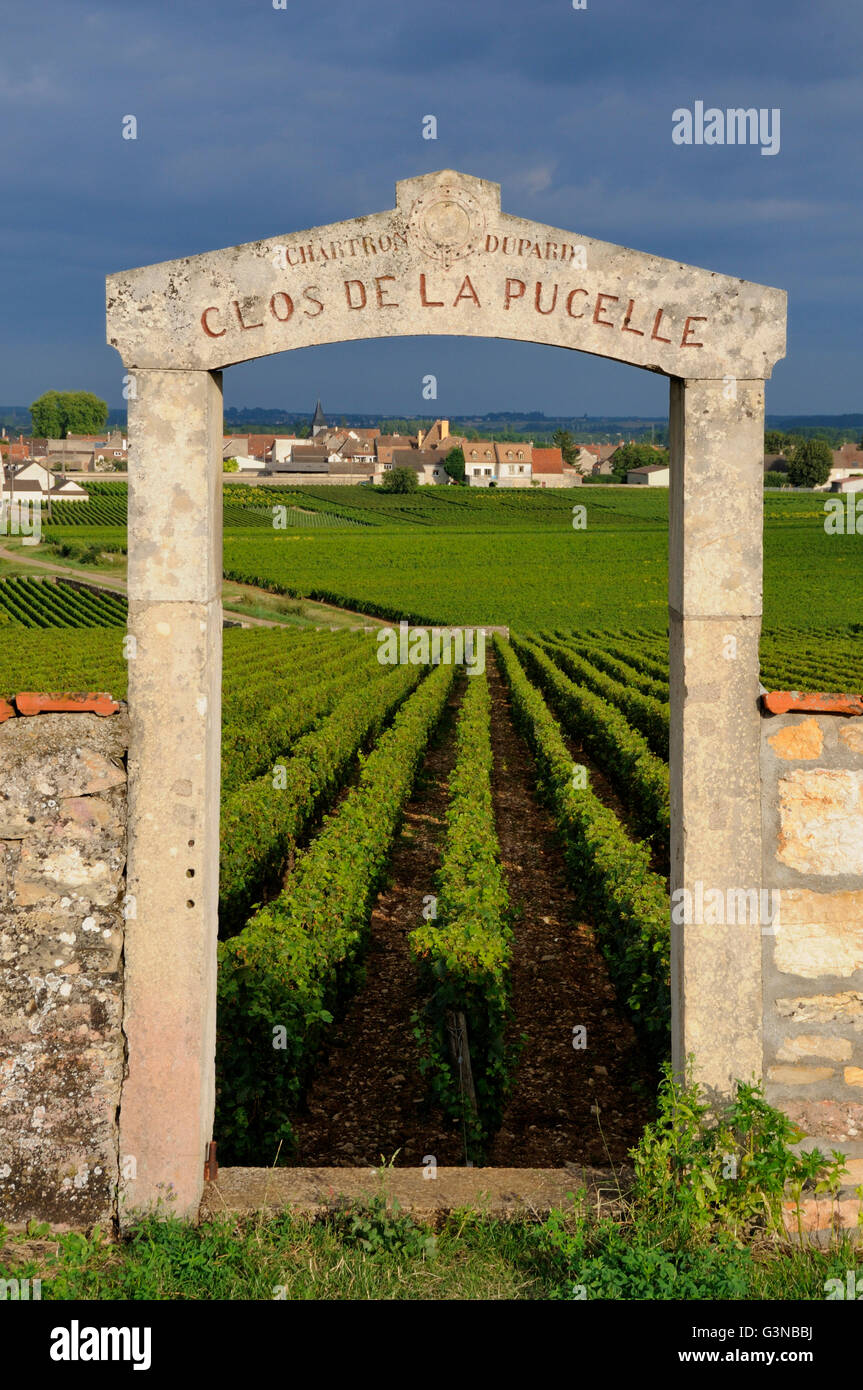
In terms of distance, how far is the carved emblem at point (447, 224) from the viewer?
16.0ft

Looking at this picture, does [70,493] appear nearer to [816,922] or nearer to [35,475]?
[35,475]

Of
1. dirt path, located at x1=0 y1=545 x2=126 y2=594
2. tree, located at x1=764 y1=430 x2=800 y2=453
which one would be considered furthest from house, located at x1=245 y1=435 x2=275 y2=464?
dirt path, located at x1=0 y1=545 x2=126 y2=594

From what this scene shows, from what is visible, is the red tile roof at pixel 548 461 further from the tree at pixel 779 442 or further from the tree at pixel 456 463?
the tree at pixel 779 442

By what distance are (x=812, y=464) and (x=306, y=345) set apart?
123279mm

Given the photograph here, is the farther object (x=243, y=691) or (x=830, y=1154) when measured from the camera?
(x=243, y=691)

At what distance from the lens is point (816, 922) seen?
5.01 metres

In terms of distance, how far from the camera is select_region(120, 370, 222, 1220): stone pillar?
4.91 metres

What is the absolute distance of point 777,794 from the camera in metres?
5.04

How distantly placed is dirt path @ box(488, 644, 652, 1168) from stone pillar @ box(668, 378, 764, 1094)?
108 centimetres

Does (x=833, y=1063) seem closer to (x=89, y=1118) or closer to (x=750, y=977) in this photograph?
(x=750, y=977)

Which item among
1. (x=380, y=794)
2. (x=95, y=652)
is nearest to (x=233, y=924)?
(x=380, y=794)

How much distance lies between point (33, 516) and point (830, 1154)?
323ft

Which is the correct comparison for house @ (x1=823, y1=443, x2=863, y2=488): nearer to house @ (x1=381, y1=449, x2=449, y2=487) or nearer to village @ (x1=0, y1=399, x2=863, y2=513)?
village @ (x1=0, y1=399, x2=863, y2=513)

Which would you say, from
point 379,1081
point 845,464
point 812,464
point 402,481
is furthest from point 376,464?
point 379,1081
